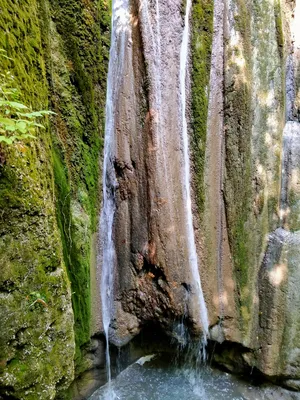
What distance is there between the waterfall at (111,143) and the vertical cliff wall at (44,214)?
0.32 meters

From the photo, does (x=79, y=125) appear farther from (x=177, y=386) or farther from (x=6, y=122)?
(x=177, y=386)

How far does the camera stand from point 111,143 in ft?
12.0

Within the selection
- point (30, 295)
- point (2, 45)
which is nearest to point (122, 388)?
point (30, 295)

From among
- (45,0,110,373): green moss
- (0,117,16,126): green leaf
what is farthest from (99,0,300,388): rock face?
(0,117,16,126): green leaf

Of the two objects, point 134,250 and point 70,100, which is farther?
point 134,250

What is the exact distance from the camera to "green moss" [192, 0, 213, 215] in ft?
12.7

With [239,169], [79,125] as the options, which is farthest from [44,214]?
[239,169]

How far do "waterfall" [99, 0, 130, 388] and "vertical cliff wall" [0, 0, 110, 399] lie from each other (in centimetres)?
32

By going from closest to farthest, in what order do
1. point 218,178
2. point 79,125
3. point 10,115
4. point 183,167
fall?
1. point 10,115
2. point 79,125
3. point 183,167
4. point 218,178

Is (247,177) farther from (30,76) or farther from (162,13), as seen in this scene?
(30,76)

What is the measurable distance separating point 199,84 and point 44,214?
2.67 meters

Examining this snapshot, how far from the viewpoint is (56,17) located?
3.17m

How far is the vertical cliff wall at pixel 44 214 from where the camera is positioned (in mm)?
1752

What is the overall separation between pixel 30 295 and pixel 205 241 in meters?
2.41
